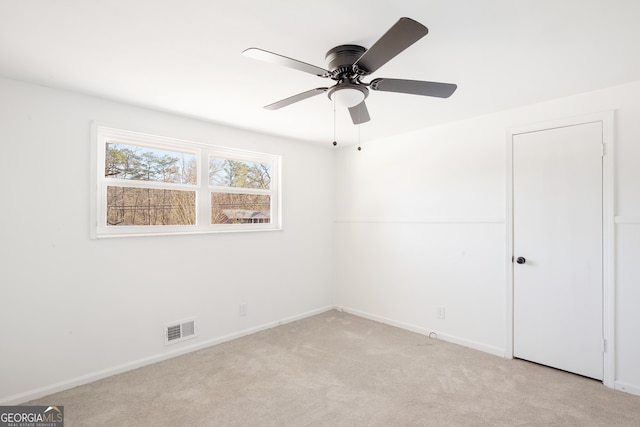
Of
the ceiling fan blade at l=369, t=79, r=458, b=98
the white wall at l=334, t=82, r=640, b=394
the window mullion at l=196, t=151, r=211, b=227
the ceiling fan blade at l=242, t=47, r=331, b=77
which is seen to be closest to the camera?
the ceiling fan blade at l=242, t=47, r=331, b=77

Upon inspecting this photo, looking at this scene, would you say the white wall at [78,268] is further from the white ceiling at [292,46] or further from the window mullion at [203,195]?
the white ceiling at [292,46]

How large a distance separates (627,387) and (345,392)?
2.14 m

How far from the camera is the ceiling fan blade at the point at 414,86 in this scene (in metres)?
1.69

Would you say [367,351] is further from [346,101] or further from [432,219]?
[346,101]

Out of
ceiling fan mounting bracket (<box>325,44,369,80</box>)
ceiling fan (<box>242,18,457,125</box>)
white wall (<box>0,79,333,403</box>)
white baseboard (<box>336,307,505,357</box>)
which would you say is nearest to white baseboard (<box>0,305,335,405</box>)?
white wall (<box>0,79,333,403</box>)

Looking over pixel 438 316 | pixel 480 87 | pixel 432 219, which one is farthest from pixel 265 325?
pixel 480 87

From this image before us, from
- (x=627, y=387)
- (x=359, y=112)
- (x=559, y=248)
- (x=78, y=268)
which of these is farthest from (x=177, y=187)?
(x=627, y=387)

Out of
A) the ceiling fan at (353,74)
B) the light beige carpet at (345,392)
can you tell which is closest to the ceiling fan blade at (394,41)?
the ceiling fan at (353,74)

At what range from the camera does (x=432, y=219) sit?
3.47 metres

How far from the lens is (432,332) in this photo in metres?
3.43

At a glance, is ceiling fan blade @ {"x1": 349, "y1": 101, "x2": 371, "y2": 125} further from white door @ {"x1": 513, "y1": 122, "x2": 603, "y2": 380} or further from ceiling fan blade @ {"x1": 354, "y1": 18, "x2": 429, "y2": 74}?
white door @ {"x1": 513, "y1": 122, "x2": 603, "y2": 380}

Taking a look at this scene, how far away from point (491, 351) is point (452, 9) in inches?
117

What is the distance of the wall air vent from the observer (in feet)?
9.64

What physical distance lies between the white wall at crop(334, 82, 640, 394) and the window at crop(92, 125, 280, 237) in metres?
1.29
